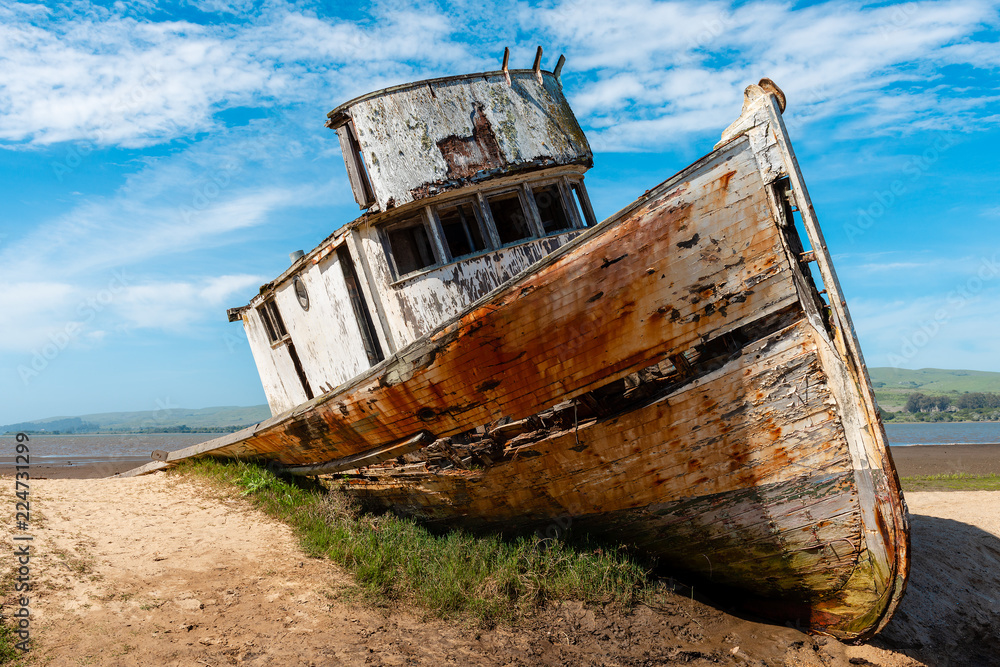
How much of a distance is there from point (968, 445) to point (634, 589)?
21461 millimetres

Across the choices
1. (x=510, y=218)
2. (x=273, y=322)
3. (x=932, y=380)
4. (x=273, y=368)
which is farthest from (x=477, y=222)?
(x=932, y=380)

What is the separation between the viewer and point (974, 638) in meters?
4.88

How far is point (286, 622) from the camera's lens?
3996 mm

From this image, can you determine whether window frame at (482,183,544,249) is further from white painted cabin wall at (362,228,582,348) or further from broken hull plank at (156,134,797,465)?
broken hull plank at (156,134,797,465)

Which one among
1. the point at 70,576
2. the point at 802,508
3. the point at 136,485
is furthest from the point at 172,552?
the point at 802,508

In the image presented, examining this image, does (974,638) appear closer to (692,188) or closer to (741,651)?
(741,651)

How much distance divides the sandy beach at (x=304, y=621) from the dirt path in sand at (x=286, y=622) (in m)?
0.01

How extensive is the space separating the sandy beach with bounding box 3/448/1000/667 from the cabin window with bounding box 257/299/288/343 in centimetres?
224

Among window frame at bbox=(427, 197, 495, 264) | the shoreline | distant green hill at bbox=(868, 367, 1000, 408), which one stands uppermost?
window frame at bbox=(427, 197, 495, 264)

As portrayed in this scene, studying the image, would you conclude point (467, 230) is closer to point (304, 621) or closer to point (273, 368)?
point (304, 621)

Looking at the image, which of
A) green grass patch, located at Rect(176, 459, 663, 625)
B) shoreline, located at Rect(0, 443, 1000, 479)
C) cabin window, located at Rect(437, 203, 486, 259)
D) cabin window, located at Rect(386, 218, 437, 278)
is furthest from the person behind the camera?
shoreline, located at Rect(0, 443, 1000, 479)

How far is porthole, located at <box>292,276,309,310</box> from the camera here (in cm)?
620

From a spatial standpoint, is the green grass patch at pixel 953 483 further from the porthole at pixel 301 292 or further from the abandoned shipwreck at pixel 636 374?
the porthole at pixel 301 292

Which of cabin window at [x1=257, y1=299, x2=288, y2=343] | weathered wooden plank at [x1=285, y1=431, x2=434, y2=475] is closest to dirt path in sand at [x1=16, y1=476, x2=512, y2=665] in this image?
weathered wooden plank at [x1=285, y1=431, x2=434, y2=475]
